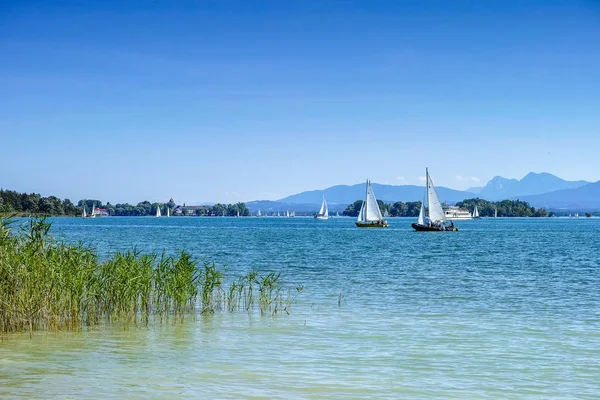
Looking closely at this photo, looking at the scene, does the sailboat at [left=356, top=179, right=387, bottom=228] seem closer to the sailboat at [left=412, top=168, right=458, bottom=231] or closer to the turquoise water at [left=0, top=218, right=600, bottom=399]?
the sailboat at [left=412, top=168, right=458, bottom=231]

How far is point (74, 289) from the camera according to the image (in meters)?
21.3

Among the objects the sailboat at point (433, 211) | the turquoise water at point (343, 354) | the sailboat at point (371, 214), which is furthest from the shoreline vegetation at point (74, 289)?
the sailboat at point (371, 214)

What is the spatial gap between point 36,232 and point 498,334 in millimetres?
14398

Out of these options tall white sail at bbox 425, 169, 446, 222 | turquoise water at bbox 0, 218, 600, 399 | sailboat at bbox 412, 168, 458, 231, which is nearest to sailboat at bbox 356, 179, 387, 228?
sailboat at bbox 412, 168, 458, 231

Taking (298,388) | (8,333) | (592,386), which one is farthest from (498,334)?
(8,333)

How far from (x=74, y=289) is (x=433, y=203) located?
105 meters

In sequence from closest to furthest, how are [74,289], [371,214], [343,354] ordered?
1. [343,354]
2. [74,289]
3. [371,214]

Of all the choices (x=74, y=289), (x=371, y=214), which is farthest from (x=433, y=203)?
(x=74, y=289)

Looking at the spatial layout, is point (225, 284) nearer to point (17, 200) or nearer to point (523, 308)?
point (523, 308)

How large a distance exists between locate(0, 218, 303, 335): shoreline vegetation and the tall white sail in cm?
9644

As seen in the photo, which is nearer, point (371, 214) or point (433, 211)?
point (433, 211)

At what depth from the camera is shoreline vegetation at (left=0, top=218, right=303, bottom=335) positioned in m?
20.2

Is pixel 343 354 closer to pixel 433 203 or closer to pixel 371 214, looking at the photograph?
pixel 433 203

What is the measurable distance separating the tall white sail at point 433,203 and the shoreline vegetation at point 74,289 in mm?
96443
